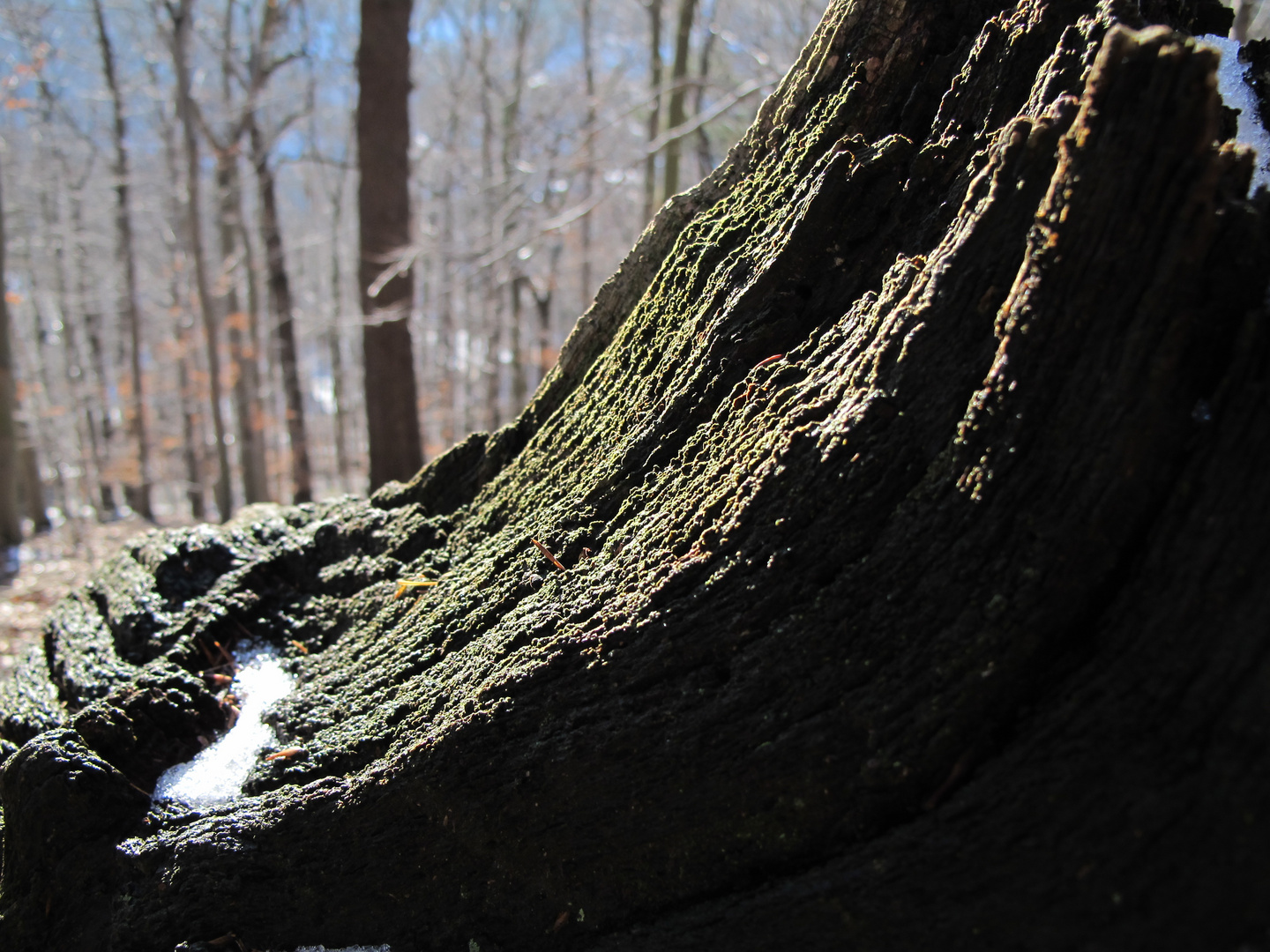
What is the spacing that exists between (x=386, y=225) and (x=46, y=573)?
22.1 ft

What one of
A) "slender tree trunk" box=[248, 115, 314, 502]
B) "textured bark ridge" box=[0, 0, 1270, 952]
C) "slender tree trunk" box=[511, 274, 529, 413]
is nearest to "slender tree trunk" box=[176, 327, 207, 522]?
"slender tree trunk" box=[248, 115, 314, 502]

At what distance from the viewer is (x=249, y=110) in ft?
38.3

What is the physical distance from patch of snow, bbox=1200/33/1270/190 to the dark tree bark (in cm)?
636

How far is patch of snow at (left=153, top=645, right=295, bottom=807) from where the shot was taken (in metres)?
2.12

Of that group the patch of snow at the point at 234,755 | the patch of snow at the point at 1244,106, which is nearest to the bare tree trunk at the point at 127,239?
the patch of snow at the point at 234,755

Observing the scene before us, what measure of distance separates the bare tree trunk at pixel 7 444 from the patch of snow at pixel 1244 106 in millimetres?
13868

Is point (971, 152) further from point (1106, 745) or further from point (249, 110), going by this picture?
point (249, 110)

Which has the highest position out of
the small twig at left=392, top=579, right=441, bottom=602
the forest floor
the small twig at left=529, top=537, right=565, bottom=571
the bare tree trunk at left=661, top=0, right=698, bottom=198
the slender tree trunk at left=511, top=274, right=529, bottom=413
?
the bare tree trunk at left=661, top=0, right=698, bottom=198

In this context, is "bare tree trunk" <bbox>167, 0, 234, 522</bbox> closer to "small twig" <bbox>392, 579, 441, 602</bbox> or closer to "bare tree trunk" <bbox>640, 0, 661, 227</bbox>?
"bare tree trunk" <bbox>640, 0, 661, 227</bbox>

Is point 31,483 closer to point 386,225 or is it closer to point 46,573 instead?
point 46,573

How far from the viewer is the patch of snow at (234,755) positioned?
6.95 feet

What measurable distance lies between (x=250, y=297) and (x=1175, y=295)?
15729 mm

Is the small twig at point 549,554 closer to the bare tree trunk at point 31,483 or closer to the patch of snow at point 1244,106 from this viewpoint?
the patch of snow at point 1244,106

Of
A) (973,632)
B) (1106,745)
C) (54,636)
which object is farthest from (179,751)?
(1106,745)
